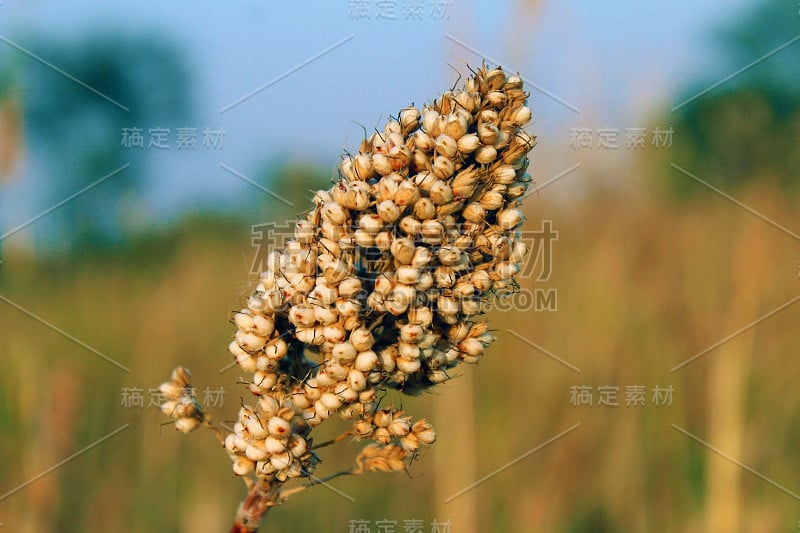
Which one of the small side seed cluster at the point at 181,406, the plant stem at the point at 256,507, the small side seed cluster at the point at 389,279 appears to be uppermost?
the small side seed cluster at the point at 389,279

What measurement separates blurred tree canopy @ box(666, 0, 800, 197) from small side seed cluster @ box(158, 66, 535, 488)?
15.8 ft

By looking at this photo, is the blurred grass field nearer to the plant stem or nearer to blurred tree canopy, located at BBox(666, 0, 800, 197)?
blurred tree canopy, located at BBox(666, 0, 800, 197)

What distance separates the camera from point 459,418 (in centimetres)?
448

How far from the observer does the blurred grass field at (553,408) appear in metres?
4.59

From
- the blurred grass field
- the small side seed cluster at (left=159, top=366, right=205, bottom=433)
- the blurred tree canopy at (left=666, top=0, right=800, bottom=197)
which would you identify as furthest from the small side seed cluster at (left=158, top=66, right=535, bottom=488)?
the blurred tree canopy at (left=666, top=0, right=800, bottom=197)

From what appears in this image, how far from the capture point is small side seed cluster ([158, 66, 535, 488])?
2.28 meters

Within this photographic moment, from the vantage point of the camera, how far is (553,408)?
542 centimetres

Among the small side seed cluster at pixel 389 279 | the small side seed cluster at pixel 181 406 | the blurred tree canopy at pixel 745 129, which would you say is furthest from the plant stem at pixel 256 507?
the blurred tree canopy at pixel 745 129

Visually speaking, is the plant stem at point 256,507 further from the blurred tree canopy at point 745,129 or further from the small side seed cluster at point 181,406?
the blurred tree canopy at point 745,129

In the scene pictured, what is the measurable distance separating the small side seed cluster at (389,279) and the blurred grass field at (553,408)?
7.06 ft

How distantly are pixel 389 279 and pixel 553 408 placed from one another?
139 inches

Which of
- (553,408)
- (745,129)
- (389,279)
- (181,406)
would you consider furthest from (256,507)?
(745,129)

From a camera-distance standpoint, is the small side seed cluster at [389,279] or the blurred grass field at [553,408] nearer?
the small side seed cluster at [389,279]

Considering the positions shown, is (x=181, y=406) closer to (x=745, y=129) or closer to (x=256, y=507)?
(x=256, y=507)
